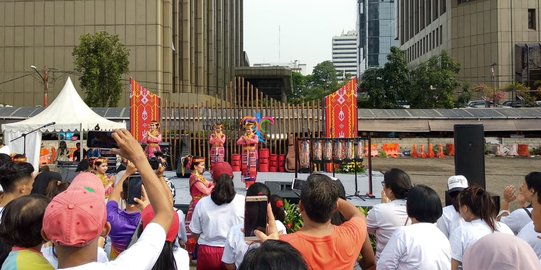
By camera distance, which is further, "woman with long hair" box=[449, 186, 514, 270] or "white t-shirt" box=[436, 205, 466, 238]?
"white t-shirt" box=[436, 205, 466, 238]

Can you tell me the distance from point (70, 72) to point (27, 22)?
4910 millimetres

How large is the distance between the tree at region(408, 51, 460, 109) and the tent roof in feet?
84.3

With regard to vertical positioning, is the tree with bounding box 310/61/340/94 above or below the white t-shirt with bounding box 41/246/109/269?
above

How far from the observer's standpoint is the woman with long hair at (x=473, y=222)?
10.5 ft

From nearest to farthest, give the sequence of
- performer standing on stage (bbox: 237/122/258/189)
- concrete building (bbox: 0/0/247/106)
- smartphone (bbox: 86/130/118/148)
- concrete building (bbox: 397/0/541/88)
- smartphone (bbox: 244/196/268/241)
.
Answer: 1. smartphone (bbox: 244/196/268/241)
2. performer standing on stage (bbox: 237/122/258/189)
3. smartphone (bbox: 86/130/118/148)
4. concrete building (bbox: 0/0/247/106)
5. concrete building (bbox: 397/0/541/88)

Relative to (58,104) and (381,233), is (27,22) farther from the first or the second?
(381,233)

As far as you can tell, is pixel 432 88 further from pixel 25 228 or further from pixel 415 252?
pixel 25 228

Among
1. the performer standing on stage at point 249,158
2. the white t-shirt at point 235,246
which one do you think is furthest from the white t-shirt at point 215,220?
the performer standing on stage at point 249,158

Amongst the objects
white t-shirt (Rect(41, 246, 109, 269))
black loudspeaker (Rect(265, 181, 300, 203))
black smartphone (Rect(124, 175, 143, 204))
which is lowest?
black loudspeaker (Rect(265, 181, 300, 203))

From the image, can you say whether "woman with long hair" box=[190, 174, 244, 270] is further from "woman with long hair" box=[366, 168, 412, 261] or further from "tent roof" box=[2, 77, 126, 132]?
"tent roof" box=[2, 77, 126, 132]

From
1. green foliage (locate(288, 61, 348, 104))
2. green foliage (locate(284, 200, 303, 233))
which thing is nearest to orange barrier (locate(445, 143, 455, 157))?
green foliage (locate(284, 200, 303, 233))

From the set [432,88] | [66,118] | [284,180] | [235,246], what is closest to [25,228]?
[235,246]

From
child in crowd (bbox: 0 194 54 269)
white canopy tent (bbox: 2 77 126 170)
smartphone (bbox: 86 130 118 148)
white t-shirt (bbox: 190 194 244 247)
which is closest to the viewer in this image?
child in crowd (bbox: 0 194 54 269)

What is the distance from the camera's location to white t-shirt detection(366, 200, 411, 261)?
3.60 metres
